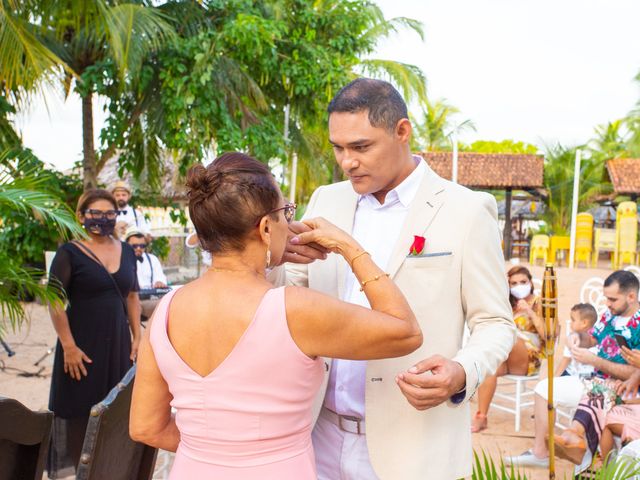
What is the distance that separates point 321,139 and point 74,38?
9.77 meters

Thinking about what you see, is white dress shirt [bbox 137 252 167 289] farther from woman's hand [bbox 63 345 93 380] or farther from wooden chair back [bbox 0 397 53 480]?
wooden chair back [bbox 0 397 53 480]

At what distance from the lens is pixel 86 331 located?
4605 mm

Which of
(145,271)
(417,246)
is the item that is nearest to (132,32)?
(145,271)

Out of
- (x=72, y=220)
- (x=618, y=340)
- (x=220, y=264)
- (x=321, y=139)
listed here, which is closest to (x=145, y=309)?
(x=72, y=220)

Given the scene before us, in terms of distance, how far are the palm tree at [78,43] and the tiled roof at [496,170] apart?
45.0ft

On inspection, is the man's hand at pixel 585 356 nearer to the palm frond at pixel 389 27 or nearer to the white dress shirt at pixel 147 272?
the white dress shirt at pixel 147 272

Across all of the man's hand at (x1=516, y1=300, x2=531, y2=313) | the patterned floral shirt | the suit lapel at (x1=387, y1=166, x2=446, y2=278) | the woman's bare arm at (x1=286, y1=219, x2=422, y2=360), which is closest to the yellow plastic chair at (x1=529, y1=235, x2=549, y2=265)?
the man's hand at (x1=516, y1=300, x2=531, y2=313)

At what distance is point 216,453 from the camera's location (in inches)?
71.9

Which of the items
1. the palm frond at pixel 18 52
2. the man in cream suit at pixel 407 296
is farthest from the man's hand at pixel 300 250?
the palm frond at pixel 18 52

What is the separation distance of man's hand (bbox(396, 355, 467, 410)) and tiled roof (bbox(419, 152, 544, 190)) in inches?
861

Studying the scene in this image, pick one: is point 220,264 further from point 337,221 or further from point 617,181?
point 617,181

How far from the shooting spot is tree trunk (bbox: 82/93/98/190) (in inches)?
475

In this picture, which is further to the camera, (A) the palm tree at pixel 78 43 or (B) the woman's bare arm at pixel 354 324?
(A) the palm tree at pixel 78 43

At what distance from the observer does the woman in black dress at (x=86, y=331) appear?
448 centimetres
